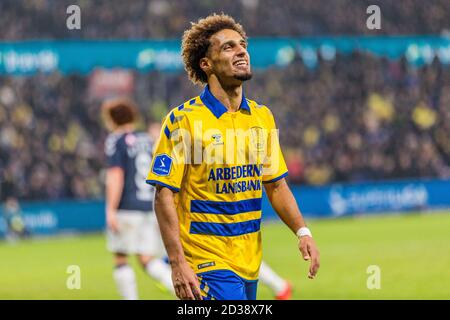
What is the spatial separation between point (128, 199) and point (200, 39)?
16.0 feet

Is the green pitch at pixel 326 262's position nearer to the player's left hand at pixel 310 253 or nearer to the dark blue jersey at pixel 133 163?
the dark blue jersey at pixel 133 163

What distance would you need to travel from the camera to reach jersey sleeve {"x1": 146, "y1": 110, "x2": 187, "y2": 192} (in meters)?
6.12

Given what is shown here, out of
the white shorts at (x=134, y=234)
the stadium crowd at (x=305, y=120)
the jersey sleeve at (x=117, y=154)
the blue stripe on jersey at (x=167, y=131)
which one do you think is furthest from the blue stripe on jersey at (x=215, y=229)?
the stadium crowd at (x=305, y=120)

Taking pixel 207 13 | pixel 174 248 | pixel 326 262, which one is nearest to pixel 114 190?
pixel 174 248

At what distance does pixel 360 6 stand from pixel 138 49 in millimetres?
9742

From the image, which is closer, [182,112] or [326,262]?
[182,112]

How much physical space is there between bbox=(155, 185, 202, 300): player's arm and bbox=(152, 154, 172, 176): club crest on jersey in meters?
0.09

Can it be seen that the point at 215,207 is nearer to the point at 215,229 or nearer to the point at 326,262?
the point at 215,229

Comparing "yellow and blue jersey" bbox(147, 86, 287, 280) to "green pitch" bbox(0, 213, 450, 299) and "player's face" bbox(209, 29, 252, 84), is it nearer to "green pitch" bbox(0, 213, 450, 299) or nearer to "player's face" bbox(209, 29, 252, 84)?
"player's face" bbox(209, 29, 252, 84)

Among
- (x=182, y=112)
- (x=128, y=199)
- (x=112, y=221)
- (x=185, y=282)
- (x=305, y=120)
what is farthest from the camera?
(x=305, y=120)

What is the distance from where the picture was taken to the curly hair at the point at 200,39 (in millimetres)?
6465

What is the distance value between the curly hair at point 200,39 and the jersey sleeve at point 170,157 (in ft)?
1.64

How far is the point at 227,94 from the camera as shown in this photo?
6465mm
